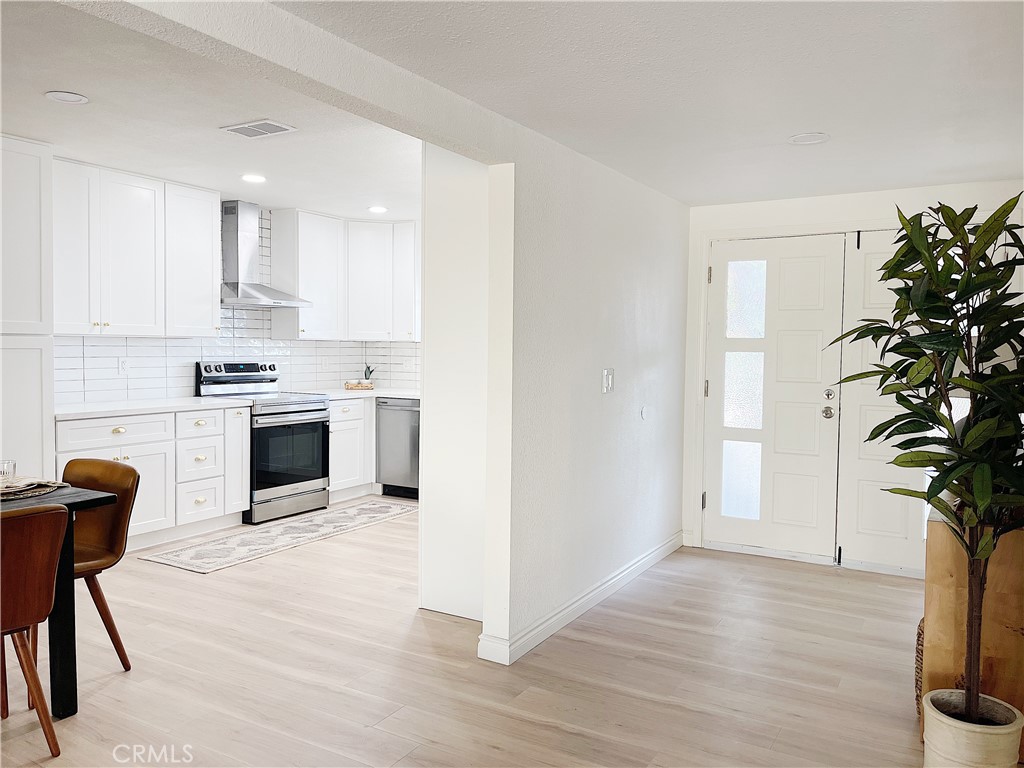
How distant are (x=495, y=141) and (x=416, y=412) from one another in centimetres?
367

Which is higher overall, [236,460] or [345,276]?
[345,276]

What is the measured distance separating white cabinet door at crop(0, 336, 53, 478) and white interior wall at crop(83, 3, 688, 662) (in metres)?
2.34

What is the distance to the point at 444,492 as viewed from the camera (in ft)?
13.0

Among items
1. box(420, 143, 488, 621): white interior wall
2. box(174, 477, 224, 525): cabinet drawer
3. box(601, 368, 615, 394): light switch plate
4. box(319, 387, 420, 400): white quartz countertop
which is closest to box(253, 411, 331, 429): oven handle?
box(319, 387, 420, 400): white quartz countertop

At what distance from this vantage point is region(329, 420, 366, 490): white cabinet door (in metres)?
6.38

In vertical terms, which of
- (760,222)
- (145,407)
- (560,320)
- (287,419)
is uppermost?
(760,222)

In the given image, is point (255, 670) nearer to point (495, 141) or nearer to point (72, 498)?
point (72, 498)

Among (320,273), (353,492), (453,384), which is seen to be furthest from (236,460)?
(453,384)

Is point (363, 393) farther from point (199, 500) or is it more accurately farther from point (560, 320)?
point (560, 320)

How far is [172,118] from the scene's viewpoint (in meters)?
3.76

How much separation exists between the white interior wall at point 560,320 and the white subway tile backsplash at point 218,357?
263 cm

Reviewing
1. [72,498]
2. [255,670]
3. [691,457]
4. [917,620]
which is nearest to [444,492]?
[255,670]

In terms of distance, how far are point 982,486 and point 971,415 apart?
0.32 meters

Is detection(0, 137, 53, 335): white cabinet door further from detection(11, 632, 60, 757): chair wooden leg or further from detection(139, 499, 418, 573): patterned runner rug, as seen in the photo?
detection(11, 632, 60, 757): chair wooden leg
